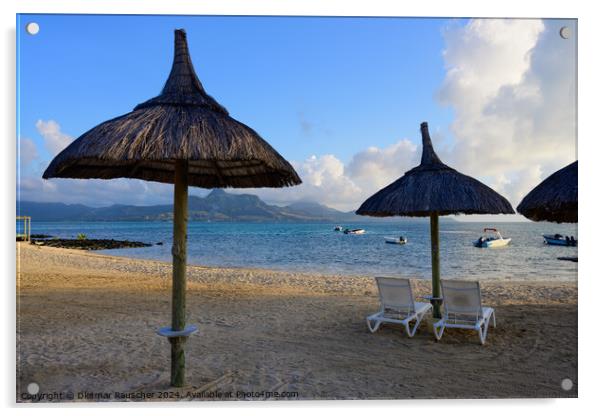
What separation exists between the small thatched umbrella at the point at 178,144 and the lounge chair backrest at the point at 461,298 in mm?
2474

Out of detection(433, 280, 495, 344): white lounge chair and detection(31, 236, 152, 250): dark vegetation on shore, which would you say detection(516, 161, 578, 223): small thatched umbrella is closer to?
detection(433, 280, 495, 344): white lounge chair

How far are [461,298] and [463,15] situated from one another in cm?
311

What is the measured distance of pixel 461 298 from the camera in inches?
198

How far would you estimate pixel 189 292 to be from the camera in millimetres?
8867

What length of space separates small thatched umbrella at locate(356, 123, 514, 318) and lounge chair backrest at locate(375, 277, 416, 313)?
2.09 feet

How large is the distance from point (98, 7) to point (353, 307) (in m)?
5.56

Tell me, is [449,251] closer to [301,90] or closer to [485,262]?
[485,262]

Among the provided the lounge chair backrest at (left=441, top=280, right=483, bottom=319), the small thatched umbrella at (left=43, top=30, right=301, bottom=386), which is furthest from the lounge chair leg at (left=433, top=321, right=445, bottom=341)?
the small thatched umbrella at (left=43, top=30, right=301, bottom=386)

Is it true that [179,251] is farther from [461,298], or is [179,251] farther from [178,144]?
[461,298]

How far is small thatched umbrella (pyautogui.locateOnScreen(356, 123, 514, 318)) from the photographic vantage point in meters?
5.07

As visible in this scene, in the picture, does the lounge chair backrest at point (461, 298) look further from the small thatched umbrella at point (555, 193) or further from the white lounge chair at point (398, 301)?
the small thatched umbrella at point (555, 193)

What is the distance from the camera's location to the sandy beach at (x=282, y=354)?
12.3ft

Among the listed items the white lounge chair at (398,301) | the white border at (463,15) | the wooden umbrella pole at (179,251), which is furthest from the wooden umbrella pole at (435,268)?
the wooden umbrella pole at (179,251)
